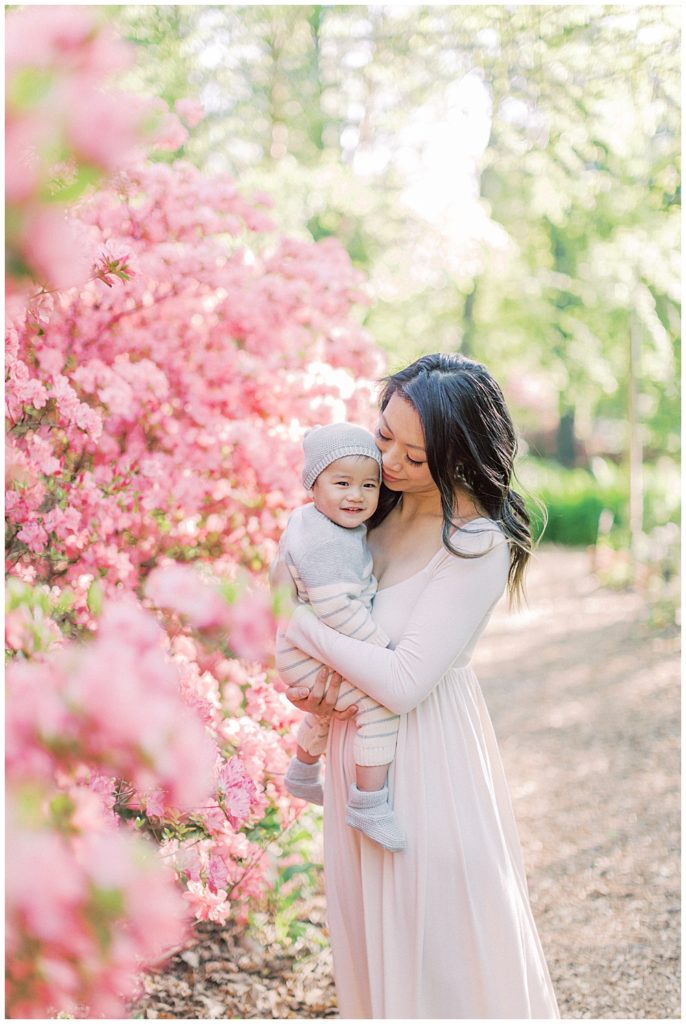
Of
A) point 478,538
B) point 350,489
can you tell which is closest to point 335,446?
point 350,489

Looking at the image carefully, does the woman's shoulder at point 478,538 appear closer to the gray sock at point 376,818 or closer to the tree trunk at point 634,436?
the gray sock at point 376,818

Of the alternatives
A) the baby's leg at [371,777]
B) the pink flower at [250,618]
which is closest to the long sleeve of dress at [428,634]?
the baby's leg at [371,777]

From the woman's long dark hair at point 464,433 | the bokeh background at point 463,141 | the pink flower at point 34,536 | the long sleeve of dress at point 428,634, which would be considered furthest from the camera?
the bokeh background at point 463,141

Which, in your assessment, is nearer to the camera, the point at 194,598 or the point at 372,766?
the point at 194,598

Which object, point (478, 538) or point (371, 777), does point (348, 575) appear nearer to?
point (478, 538)

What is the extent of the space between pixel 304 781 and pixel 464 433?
105cm

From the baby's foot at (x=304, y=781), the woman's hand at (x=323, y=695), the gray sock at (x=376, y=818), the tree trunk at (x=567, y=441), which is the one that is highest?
the tree trunk at (x=567, y=441)

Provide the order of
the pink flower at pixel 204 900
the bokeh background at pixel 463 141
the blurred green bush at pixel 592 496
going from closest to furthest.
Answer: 1. the pink flower at pixel 204 900
2. the bokeh background at pixel 463 141
3. the blurred green bush at pixel 592 496

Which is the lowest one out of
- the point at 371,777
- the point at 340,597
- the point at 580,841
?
the point at 580,841

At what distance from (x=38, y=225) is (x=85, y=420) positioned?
4.47 ft

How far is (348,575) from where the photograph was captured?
2064 mm

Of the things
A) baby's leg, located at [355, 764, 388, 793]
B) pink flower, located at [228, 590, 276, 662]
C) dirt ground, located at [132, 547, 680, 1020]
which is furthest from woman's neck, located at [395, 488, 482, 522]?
dirt ground, located at [132, 547, 680, 1020]

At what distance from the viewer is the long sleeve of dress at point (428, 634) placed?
6.32 feet

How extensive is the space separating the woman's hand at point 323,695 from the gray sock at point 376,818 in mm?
171
